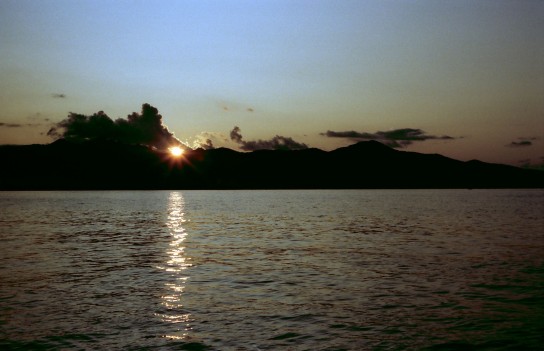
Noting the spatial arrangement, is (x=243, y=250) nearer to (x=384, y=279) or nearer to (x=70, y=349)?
(x=384, y=279)

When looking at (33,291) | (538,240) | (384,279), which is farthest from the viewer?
(538,240)

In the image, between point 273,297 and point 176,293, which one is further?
point 176,293

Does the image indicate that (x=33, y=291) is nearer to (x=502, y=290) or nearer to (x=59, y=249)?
(x=59, y=249)

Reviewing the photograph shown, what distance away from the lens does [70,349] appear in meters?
17.0

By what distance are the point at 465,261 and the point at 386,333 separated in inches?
836

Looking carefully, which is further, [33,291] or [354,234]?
[354,234]

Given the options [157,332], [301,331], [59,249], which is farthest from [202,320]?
[59,249]

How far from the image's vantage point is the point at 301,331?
18.9 meters

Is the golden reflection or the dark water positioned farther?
the golden reflection

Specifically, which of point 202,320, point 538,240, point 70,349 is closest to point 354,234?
point 538,240

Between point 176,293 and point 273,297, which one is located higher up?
point 273,297

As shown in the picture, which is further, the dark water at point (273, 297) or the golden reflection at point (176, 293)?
the golden reflection at point (176, 293)

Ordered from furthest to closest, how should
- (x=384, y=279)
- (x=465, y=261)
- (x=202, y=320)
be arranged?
(x=465, y=261) → (x=384, y=279) → (x=202, y=320)

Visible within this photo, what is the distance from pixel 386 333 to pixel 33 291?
1850 centimetres
